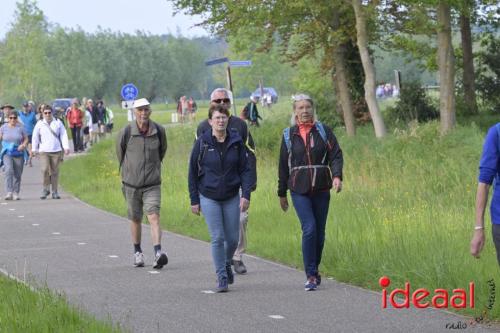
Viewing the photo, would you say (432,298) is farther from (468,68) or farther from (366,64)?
(468,68)

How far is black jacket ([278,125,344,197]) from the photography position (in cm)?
1195

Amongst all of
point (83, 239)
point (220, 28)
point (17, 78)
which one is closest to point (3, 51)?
point (17, 78)

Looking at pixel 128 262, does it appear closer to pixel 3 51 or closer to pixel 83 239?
pixel 83 239

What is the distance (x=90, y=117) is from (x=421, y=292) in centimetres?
4096

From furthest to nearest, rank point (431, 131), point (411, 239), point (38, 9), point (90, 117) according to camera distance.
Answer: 1. point (38, 9)
2. point (90, 117)
3. point (431, 131)
4. point (411, 239)

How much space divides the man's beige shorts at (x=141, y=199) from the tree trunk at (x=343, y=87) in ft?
83.3

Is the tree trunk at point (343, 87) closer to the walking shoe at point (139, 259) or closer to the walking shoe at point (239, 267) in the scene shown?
the walking shoe at point (139, 259)

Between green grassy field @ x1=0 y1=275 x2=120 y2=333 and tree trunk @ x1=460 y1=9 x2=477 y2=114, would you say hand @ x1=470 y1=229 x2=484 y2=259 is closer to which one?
green grassy field @ x1=0 y1=275 x2=120 y2=333

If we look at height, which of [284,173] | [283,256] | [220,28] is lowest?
[283,256]

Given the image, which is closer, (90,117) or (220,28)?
(220,28)

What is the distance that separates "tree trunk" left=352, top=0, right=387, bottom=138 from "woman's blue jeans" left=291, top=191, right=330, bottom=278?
70.3 feet

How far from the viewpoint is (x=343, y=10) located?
3675 centimetres

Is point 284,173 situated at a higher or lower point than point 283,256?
higher

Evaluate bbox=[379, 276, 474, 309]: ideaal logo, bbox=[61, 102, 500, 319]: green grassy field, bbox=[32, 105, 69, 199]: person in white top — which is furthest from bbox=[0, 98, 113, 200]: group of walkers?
bbox=[379, 276, 474, 309]: ideaal logo
